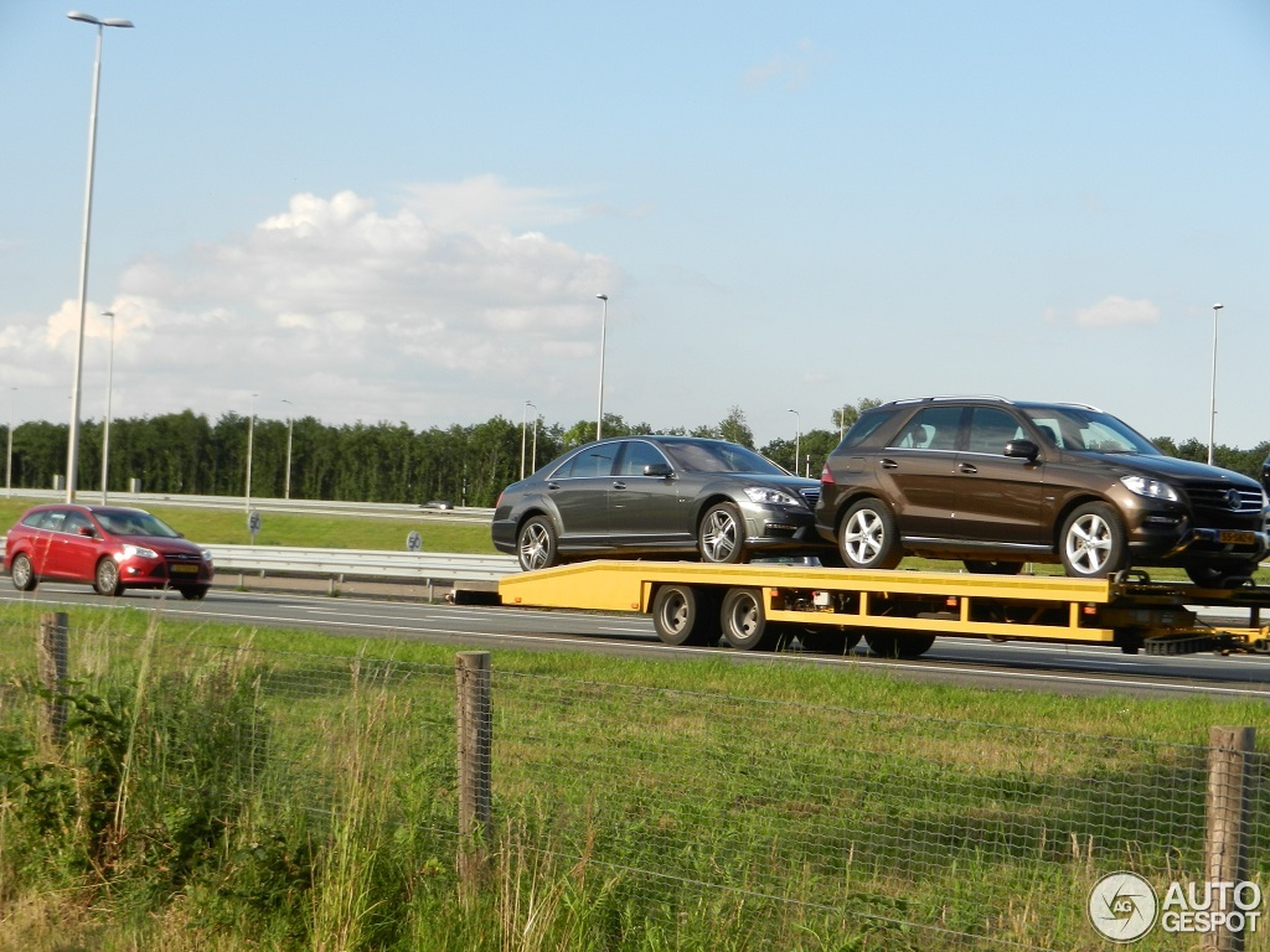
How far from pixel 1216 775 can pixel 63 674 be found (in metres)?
5.58

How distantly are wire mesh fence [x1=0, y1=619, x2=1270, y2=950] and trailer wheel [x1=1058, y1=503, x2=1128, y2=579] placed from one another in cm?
367

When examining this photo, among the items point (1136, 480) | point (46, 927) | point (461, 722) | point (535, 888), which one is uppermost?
point (1136, 480)

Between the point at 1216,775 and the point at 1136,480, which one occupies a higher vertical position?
the point at 1136,480

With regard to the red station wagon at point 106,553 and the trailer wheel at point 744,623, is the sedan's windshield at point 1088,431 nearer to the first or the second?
the trailer wheel at point 744,623

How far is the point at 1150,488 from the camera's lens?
11438mm

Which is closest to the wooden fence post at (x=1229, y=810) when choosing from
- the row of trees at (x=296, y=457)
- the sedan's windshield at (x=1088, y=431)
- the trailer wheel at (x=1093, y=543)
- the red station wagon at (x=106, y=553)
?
the trailer wheel at (x=1093, y=543)

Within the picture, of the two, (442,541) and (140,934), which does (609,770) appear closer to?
(140,934)

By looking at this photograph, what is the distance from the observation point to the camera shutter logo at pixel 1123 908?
4777 millimetres

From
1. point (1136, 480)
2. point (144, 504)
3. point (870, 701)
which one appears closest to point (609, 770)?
point (870, 701)

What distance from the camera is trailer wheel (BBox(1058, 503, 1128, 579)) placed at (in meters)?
11.6

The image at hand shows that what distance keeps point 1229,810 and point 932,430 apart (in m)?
9.21

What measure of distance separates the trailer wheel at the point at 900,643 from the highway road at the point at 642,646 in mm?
196

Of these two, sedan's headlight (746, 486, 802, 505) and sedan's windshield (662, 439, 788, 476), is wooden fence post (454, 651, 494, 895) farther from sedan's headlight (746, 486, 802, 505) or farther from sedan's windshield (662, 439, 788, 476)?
sedan's windshield (662, 439, 788, 476)

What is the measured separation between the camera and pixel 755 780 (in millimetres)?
6828
